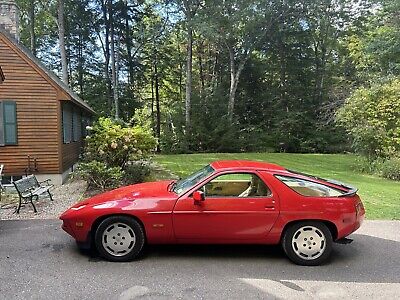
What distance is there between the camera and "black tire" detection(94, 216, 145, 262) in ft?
15.5

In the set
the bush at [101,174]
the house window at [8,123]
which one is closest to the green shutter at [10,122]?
the house window at [8,123]

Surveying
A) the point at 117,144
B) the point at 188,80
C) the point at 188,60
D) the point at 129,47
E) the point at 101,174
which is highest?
the point at 129,47

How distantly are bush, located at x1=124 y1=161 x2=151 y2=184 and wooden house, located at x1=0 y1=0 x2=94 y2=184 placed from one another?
251 cm

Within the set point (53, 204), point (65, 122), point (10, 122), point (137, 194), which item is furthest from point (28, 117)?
point (137, 194)

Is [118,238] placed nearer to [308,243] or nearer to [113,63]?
[308,243]

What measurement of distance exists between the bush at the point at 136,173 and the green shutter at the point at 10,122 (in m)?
3.67

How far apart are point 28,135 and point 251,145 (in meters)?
17.3

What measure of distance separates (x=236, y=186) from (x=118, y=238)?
170 cm

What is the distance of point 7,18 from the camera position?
1320cm

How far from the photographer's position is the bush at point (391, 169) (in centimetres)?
1362

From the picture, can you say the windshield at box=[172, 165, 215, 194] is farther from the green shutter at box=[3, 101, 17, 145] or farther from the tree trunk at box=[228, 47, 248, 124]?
the tree trunk at box=[228, 47, 248, 124]

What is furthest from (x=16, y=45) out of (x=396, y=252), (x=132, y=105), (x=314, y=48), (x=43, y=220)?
(x=314, y=48)

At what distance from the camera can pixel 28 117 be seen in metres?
11.5

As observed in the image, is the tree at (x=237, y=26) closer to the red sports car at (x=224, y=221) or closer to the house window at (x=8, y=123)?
the house window at (x=8, y=123)
